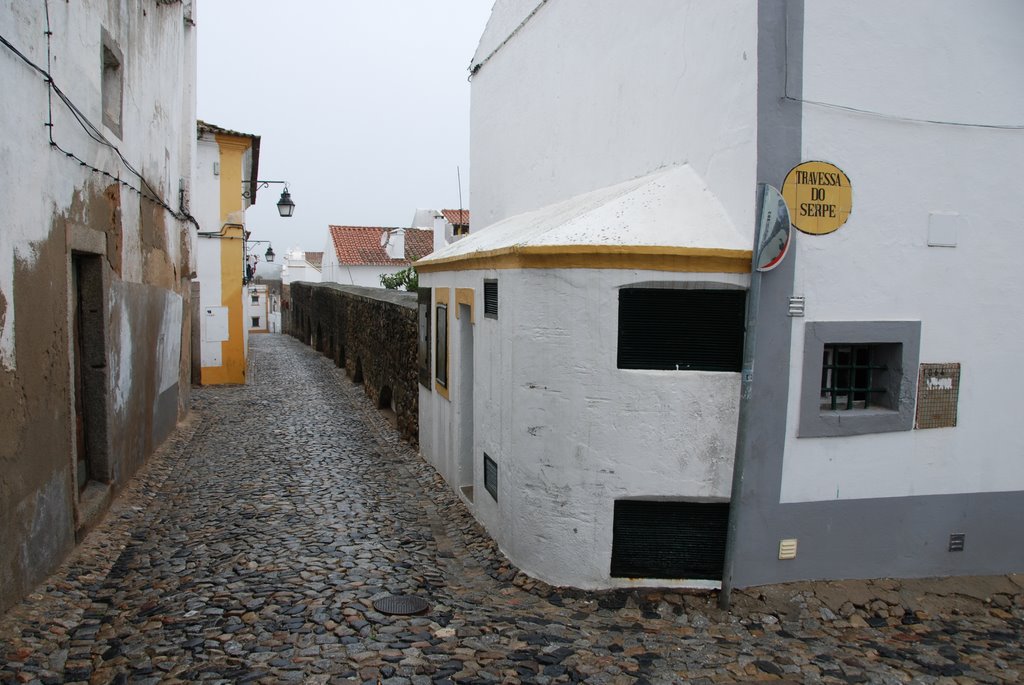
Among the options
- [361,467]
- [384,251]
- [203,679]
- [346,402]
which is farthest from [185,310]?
[384,251]

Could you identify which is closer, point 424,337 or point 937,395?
point 937,395

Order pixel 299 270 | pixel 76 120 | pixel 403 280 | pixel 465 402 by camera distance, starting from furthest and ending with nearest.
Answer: pixel 299 270, pixel 403 280, pixel 465 402, pixel 76 120

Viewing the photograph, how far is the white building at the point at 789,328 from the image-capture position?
5.32 metres

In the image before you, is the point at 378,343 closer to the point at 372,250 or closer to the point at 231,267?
the point at 231,267

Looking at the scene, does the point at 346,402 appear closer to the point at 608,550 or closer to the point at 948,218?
the point at 608,550

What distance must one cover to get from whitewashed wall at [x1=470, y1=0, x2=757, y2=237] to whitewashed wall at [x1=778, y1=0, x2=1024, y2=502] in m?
0.49

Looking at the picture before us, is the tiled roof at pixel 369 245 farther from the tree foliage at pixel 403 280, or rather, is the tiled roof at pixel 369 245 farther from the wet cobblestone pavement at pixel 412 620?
the wet cobblestone pavement at pixel 412 620

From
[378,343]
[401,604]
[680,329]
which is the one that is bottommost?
[401,604]

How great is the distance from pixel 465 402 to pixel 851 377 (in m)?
3.85

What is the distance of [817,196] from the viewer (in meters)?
5.31

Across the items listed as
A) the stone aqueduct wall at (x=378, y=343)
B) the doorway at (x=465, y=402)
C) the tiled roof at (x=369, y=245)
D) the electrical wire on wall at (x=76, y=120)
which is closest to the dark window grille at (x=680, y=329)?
the doorway at (x=465, y=402)

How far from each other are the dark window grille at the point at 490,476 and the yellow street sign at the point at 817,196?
312 cm

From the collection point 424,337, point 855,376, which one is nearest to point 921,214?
point 855,376

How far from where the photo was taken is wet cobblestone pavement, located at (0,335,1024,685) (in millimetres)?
4531
